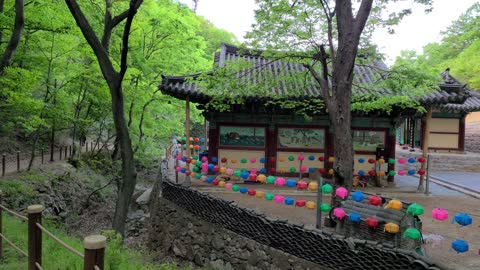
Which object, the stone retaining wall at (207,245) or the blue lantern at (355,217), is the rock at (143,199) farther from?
the blue lantern at (355,217)

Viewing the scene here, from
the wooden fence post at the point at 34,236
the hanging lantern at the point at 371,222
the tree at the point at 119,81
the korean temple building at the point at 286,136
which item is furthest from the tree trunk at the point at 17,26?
the hanging lantern at the point at 371,222

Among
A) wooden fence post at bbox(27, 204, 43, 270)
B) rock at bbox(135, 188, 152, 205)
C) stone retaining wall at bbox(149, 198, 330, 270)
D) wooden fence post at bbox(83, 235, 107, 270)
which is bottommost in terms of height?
rock at bbox(135, 188, 152, 205)

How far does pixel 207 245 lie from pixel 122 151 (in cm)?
340

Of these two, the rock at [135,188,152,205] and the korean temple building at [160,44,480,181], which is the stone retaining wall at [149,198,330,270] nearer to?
the korean temple building at [160,44,480,181]

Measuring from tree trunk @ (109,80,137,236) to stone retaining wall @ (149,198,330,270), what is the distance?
2.22m

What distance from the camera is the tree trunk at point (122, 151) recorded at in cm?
701

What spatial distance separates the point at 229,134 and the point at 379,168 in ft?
20.3

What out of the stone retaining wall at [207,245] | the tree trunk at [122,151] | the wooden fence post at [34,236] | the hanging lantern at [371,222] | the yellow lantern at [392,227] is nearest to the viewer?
the wooden fence post at [34,236]

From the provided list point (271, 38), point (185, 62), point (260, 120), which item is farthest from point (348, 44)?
point (185, 62)

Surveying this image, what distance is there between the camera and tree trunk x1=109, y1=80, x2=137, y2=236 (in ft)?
23.0

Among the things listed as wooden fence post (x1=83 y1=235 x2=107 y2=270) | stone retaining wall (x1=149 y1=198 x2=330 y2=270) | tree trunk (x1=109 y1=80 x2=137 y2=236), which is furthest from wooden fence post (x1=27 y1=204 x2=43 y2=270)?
stone retaining wall (x1=149 y1=198 x2=330 y2=270)

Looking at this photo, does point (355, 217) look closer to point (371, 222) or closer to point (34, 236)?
point (371, 222)

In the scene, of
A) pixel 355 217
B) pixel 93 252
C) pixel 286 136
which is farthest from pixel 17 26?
pixel 286 136

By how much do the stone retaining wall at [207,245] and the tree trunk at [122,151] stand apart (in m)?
2.22
